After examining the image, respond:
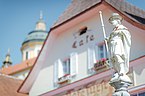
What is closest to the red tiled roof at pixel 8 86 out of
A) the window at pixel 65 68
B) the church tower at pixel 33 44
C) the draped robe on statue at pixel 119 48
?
the window at pixel 65 68

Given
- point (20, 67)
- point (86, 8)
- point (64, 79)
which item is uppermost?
point (20, 67)

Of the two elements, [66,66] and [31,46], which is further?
[31,46]

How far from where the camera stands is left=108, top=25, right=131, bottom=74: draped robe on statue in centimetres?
748

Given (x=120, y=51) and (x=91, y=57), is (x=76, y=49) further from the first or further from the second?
(x=120, y=51)

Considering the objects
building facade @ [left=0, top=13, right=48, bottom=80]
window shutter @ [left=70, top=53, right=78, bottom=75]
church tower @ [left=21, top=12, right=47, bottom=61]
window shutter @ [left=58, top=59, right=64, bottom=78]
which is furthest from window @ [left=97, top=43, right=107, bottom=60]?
church tower @ [left=21, top=12, right=47, bottom=61]

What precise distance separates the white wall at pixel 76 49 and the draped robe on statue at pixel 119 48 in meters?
6.73

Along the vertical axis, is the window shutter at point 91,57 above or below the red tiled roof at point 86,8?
below

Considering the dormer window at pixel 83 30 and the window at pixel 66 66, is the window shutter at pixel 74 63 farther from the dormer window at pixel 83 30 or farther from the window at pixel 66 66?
the dormer window at pixel 83 30

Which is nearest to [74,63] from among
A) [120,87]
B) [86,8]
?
[86,8]

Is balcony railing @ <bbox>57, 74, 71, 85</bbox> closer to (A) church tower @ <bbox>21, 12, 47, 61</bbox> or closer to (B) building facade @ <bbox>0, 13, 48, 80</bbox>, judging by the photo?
(B) building facade @ <bbox>0, 13, 48, 80</bbox>

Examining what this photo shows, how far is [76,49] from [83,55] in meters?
0.63

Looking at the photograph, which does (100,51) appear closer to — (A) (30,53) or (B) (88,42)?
(B) (88,42)

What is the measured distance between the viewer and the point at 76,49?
17.5m

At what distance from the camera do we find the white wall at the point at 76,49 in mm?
14578
